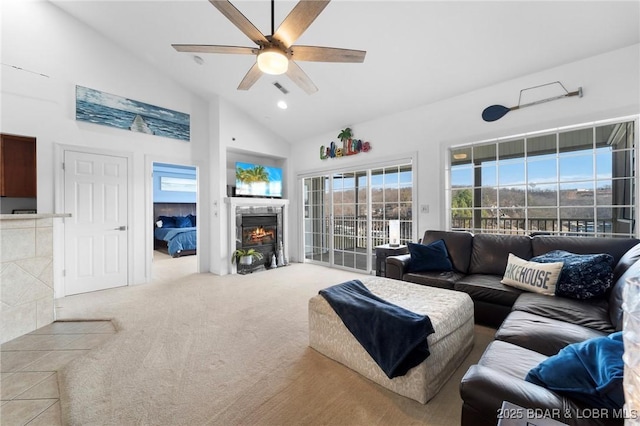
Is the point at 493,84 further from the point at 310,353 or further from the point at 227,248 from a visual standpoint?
the point at 227,248

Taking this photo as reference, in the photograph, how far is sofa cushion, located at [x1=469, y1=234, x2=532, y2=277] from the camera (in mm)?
2953

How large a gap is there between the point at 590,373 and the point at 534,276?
5.48 ft

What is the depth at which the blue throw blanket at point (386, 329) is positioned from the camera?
1.60m

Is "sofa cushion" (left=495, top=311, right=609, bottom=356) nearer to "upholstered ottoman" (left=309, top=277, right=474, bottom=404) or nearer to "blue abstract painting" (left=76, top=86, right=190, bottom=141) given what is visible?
"upholstered ottoman" (left=309, top=277, right=474, bottom=404)

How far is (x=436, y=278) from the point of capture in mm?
2953

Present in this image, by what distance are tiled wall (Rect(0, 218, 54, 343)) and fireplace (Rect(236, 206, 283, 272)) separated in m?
2.66

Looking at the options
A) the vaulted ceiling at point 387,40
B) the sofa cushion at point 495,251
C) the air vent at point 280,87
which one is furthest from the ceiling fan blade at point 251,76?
the sofa cushion at point 495,251

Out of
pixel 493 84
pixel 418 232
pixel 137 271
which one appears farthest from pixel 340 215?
pixel 137 271

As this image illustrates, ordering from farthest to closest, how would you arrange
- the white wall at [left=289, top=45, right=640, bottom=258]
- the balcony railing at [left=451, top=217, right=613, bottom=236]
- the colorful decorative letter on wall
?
the colorful decorative letter on wall, the balcony railing at [left=451, top=217, right=613, bottom=236], the white wall at [left=289, top=45, right=640, bottom=258]

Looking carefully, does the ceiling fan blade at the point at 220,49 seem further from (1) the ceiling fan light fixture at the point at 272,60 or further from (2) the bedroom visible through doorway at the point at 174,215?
(2) the bedroom visible through doorway at the point at 174,215

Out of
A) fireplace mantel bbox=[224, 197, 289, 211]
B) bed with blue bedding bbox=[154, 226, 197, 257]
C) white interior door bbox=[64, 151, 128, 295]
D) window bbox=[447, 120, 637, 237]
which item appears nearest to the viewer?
window bbox=[447, 120, 637, 237]

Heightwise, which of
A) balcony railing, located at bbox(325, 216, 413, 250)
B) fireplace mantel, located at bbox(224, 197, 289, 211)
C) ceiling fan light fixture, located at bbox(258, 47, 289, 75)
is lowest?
balcony railing, located at bbox(325, 216, 413, 250)

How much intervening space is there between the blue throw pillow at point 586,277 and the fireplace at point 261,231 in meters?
4.48

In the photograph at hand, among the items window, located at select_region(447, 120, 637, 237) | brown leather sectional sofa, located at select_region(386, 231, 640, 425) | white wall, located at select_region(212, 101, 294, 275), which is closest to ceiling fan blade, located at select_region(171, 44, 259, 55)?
brown leather sectional sofa, located at select_region(386, 231, 640, 425)
